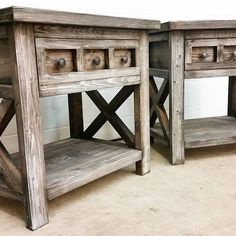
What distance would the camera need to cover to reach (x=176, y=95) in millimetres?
1465

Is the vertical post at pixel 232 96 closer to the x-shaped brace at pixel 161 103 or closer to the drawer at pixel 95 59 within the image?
the x-shaped brace at pixel 161 103

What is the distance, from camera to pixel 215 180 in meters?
1.35

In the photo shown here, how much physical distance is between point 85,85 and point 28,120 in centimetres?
25

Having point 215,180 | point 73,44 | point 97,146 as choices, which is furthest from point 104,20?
point 215,180

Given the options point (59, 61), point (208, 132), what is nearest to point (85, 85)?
point (59, 61)

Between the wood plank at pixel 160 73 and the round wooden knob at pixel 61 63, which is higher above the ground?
the round wooden knob at pixel 61 63

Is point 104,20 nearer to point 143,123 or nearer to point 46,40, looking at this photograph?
point 46,40

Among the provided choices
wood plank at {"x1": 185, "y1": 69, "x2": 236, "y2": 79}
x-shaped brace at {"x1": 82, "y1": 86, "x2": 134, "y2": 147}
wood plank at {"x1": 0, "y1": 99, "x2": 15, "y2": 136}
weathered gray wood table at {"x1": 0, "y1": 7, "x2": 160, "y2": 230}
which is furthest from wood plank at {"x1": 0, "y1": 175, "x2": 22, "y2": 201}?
wood plank at {"x1": 185, "y1": 69, "x2": 236, "y2": 79}

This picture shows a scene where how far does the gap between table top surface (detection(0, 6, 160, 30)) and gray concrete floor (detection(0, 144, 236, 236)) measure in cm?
64

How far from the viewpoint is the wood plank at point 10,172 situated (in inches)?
40.3

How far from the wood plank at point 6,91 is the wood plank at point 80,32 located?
18 cm

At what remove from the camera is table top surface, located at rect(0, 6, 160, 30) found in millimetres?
841

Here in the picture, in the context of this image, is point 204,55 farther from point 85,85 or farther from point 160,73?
point 85,85

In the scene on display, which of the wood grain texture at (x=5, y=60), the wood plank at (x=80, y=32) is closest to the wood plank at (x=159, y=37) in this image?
the wood plank at (x=80, y=32)
